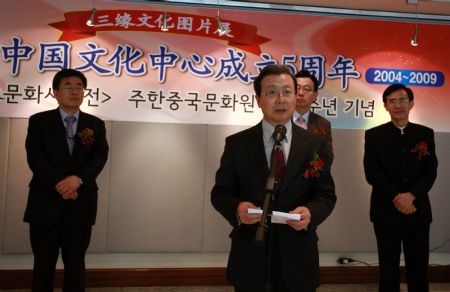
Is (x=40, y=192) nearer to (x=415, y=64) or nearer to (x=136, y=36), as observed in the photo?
(x=136, y=36)

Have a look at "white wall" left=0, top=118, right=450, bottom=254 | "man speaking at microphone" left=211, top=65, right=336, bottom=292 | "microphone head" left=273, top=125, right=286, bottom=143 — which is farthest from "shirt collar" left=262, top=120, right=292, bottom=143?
"white wall" left=0, top=118, right=450, bottom=254

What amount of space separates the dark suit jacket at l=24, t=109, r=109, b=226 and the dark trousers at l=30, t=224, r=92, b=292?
0.08 meters

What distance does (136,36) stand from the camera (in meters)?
4.57

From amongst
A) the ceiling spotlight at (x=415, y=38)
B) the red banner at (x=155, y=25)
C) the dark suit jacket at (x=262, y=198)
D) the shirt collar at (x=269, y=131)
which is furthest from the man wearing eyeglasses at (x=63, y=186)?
the ceiling spotlight at (x=415, y=38)

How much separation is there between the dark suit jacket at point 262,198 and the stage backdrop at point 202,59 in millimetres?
2685

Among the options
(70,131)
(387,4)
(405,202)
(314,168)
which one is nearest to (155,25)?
(70,131)

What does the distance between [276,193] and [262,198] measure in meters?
0.07

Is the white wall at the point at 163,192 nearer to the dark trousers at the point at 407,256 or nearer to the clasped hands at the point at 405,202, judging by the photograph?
the dark trousers at the point at 407,256

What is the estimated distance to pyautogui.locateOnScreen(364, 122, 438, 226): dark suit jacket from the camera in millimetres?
3301

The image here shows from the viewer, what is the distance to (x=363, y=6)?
4.79 meters

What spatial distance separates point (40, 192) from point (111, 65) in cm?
177

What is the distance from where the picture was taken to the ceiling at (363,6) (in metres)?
4.61

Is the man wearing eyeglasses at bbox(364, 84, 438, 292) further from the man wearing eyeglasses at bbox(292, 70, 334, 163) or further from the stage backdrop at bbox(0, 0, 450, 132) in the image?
the stage backdrop at bbox(0, 0, 450, 132)

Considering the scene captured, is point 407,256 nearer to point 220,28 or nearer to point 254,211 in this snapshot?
point 254,211
